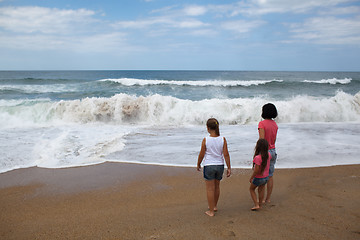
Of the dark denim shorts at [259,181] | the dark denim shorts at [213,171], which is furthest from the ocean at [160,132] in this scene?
the dark denim shorts at [213,171]

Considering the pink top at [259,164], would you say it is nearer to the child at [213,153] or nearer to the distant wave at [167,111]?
the child at [213,153]

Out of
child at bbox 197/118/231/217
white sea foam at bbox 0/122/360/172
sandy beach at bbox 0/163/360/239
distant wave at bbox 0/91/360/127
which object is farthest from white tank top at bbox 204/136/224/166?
distant wave at bbox 0/91/360/127

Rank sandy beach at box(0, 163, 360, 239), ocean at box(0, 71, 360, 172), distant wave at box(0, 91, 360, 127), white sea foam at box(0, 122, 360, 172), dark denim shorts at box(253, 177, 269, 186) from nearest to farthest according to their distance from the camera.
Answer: sandy beach at box(0, 163, 360, 239) → dark denim shorts at box(253, 177, 269, 186) → white sea foam at box(0, 122, 360, 172) → ocean at box(0, 71, 360, 172) → distant wave at box(0, 91, 360, 127)

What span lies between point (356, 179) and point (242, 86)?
22840 millimetres

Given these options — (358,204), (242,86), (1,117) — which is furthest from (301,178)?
(242,86)

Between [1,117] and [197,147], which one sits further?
[1,117]

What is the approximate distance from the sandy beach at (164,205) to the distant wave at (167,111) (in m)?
6.49

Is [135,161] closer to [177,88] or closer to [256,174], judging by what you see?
[256,174]

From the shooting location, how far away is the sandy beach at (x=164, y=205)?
10.0 feet

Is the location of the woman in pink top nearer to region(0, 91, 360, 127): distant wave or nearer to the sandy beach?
the sandy beach

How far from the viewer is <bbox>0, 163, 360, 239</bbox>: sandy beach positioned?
10.0 ft

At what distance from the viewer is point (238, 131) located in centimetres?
920

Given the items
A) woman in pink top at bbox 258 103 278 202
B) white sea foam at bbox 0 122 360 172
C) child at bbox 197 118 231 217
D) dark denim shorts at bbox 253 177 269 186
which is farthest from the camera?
white sea foam at bbox 0 122 360 172

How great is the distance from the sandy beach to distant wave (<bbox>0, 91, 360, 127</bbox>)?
21.3ft
